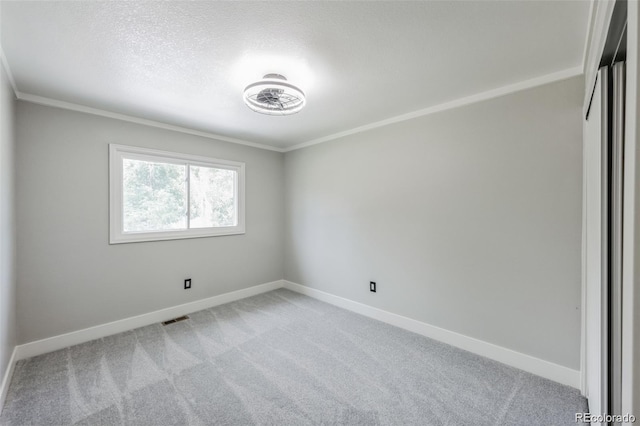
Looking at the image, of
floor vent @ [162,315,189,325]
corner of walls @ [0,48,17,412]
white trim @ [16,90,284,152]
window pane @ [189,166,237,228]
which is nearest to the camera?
corner of walls @ [0,48,17,412]

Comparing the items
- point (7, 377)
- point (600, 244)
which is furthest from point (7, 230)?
point (600, 244)

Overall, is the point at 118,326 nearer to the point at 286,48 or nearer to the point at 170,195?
the point at 170,195

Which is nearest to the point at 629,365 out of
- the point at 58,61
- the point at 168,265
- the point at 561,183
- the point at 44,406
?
the point at 561,183

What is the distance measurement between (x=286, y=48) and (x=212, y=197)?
2.60 meters

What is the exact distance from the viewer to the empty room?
4.76ft

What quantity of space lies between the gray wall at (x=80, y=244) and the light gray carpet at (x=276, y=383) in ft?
1.25

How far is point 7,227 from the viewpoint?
2.05m

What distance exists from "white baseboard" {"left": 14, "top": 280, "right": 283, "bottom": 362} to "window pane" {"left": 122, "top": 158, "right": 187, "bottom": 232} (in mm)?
1020

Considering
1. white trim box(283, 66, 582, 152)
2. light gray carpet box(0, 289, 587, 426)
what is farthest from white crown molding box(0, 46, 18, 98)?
white trim box(283, 66, 582, 152)

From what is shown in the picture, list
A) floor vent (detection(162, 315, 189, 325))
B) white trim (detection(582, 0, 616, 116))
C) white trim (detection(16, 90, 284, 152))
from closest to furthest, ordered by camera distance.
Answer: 1. white trim (detection(582, 0, 616, 116))
2. white trim (detection(16, 90, 284, 152))
3. floor vent (detection(162, 315, 189, 325))

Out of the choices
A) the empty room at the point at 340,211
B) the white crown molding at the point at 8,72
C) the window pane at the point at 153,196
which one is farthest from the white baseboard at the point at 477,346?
the white crown molding at the point at 8,72

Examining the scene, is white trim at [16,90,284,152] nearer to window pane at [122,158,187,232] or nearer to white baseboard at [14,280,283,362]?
window pane at [122,158,187,232]

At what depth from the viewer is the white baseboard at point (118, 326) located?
8.02 ft

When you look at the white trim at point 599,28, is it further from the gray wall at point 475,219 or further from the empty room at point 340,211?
the gray wall at point 475,219
